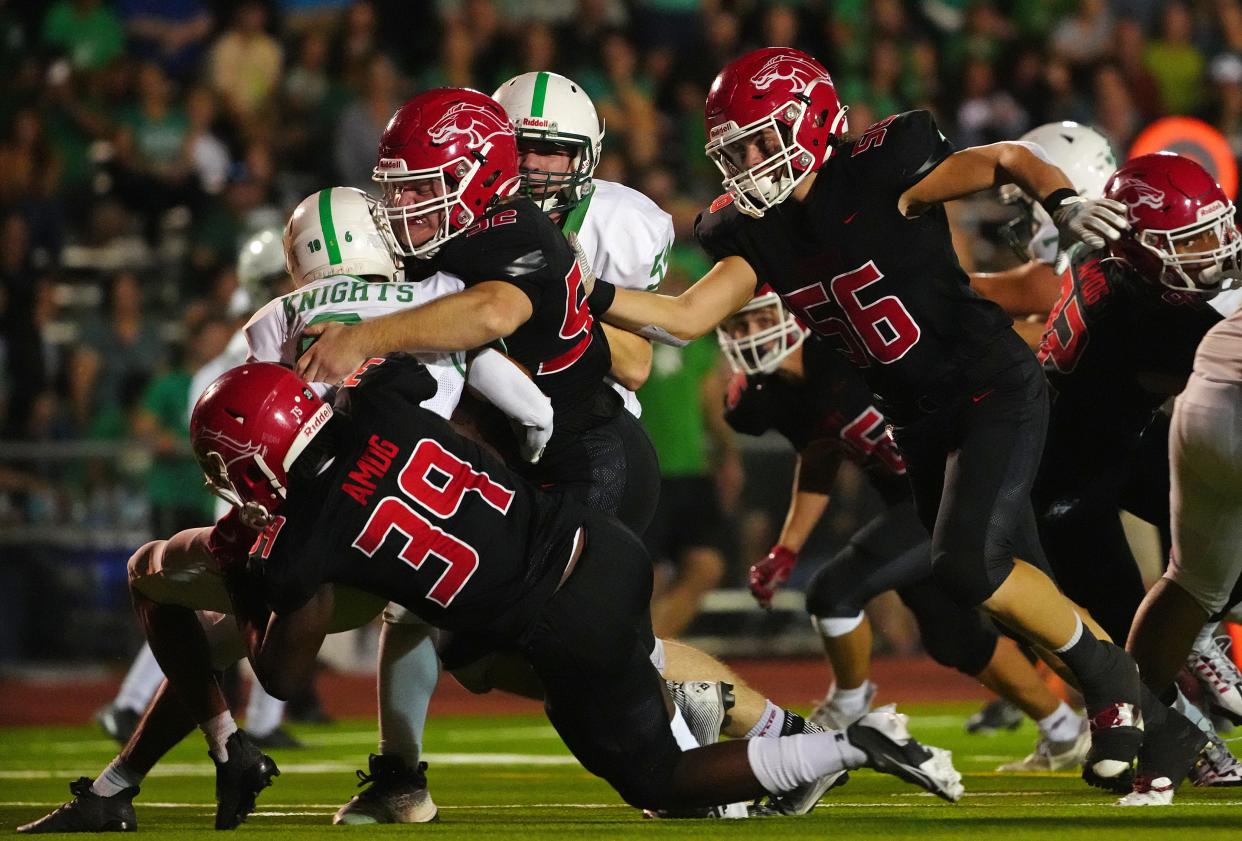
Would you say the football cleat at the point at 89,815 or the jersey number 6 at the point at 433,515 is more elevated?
the jersey number 6 at the point at 433,515

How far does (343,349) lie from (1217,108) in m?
9.63

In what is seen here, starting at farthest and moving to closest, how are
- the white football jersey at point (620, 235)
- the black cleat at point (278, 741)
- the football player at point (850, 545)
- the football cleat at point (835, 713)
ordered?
the black cleat at point (278, 741), the football cleat at point (835, 713), the football player at point (850, 545), the white football jersey at point (620, 235)

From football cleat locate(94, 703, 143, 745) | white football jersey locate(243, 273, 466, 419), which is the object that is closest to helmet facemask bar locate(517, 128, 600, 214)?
white football jersey locate(243, 273, 466, 419)

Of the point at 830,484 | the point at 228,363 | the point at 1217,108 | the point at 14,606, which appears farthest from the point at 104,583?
the point at 1217,108

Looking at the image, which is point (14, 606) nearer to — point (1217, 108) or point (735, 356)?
point (735, 356)

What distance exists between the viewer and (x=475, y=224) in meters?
4.73

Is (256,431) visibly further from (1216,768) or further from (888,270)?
(1216,768)

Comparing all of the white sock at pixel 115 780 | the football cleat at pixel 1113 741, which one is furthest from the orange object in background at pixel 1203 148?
the white sock at pixel 115 780

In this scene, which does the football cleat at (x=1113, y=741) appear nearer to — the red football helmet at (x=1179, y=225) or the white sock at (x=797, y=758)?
the white sock at (x=797, y=758)

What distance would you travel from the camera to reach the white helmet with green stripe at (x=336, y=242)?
17.4 ft

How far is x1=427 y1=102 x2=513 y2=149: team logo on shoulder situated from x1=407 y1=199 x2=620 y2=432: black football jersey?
18 centimetres

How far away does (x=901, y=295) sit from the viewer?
5.09m

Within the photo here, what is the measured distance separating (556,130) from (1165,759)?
239 cm

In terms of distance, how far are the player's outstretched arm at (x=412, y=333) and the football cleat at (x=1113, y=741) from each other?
5.66 ft
